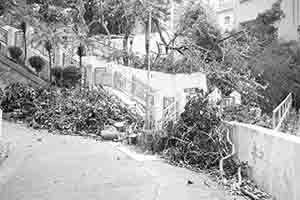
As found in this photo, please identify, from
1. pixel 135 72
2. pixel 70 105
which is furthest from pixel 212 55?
pixel 70 105

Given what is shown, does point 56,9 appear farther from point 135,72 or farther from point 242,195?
point 242,195

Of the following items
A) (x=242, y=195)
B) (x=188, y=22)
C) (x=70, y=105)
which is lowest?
(x=242, y=195)

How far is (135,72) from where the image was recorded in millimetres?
14055

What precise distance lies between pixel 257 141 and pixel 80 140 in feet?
18.7

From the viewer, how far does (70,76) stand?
45.2 feet

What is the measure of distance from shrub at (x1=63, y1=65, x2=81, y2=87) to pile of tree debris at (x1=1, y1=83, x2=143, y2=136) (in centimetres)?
116

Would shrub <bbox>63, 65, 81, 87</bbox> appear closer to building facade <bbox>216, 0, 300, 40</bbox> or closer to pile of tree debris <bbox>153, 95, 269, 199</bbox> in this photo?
pile of tree debris <bbox>153, 95, 269, 199</bbox>

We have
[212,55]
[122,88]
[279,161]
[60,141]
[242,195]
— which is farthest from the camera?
[212,55]

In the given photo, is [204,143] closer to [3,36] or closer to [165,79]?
[165,79]

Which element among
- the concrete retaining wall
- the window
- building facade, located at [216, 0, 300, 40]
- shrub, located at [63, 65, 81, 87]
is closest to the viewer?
the concrete retaining wall

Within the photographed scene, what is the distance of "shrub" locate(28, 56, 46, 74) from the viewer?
14977 mm

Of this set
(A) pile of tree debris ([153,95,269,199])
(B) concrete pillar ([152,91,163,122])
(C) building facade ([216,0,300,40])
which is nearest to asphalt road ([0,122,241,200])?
(A) pile of tree debris ([153,95,269,199])

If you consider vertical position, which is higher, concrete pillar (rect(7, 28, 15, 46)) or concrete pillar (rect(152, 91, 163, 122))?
concrete pillar (rect(7, 28, 15, 46))

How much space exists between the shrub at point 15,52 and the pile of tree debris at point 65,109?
11.6 ft
